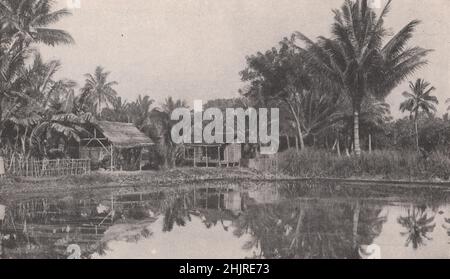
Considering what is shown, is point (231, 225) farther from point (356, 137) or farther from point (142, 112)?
point (142, 112)

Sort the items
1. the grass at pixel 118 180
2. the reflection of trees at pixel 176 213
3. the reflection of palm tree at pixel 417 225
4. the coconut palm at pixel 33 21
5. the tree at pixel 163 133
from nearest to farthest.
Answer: the reflection of palm tree at pixel 417 225, the reflection of trees at pixel 176 213, the grass at pixel 118 180, the coconut palm at pixel 33 21, the tree at pixel 163 133

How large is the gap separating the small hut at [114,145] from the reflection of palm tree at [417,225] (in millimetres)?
14759

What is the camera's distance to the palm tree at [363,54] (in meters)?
19.4

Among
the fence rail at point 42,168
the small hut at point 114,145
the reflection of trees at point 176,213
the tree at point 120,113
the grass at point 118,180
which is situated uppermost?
the tree at point 120,113

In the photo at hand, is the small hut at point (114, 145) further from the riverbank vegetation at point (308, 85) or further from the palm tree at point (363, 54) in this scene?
the palm tree at point (363, 54)

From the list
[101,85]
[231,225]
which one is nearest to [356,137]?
[231,225]

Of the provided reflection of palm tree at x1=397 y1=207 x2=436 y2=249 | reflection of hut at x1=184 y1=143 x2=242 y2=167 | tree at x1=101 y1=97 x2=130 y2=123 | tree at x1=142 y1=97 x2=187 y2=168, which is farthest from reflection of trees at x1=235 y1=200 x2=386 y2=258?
tree at x1=101 y1=97 x2=130 y2=123

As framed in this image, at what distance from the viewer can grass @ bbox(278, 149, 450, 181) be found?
58.7ft

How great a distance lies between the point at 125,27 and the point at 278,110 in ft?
52.0

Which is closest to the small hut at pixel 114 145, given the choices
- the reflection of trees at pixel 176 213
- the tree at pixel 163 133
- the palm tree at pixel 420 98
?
the tree at pixel 163 133

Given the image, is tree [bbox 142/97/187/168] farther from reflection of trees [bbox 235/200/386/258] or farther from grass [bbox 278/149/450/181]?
reflection of trees [bbox 235/200/386/258]

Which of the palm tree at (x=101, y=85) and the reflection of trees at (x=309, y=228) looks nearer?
the reflection of trees at (x=309, y=228)

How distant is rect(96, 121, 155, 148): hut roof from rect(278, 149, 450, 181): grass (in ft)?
23.7
